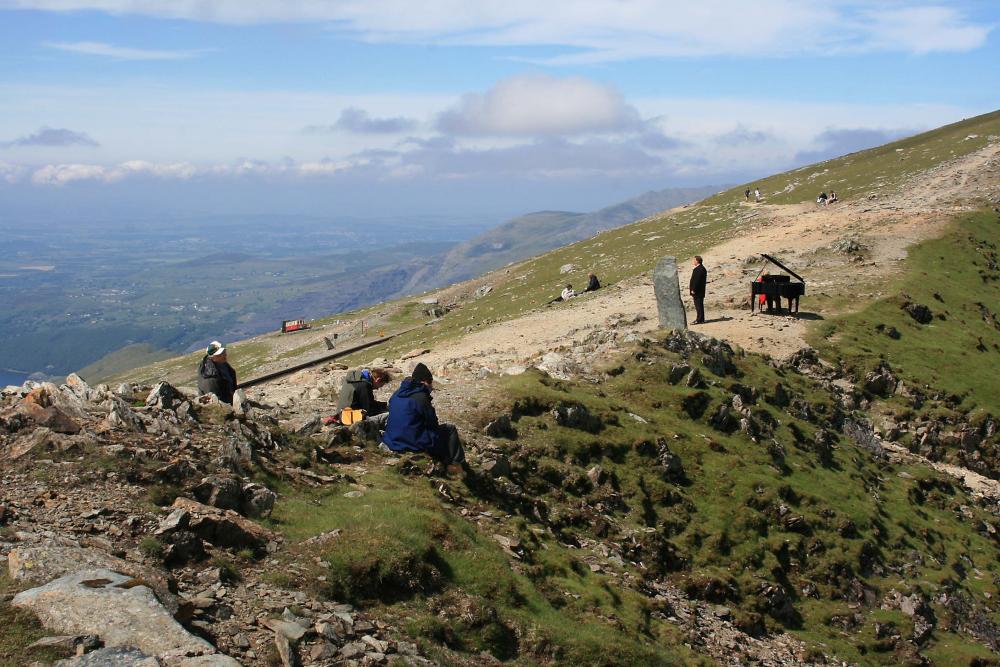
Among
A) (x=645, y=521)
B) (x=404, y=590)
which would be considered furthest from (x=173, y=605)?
(x=645, y=521)

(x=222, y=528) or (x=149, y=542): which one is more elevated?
(x=149, y=542)

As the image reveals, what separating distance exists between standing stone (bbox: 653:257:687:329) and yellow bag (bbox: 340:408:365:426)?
62.4 feet

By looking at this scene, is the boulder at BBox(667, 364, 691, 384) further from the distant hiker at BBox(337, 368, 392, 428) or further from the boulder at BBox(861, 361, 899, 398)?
the distant hiker at BBox(337, 368, 392, 428)

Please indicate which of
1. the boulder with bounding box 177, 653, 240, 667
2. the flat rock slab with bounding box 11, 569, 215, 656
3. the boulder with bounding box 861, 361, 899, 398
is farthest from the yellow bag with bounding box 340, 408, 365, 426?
the boulder with bounding box 861, 361, 899, 398

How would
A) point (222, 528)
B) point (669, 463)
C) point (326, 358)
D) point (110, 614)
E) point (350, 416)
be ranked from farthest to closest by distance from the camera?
point (326, 358), point (669, 463), point (350, 416), point (222, 528), point (110, 614)

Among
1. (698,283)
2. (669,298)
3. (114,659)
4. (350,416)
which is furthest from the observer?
(698,283)

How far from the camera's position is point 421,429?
19625 millimetres

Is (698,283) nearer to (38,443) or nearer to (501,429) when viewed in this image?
(501,429)

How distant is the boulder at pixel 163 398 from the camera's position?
60.8 feet

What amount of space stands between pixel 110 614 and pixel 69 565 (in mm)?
1567

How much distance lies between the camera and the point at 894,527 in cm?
2486

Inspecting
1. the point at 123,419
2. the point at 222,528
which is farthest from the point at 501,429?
the point at 222,528

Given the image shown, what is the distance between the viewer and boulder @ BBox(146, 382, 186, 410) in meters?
18.5

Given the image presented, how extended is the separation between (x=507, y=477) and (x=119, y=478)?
9951mm
